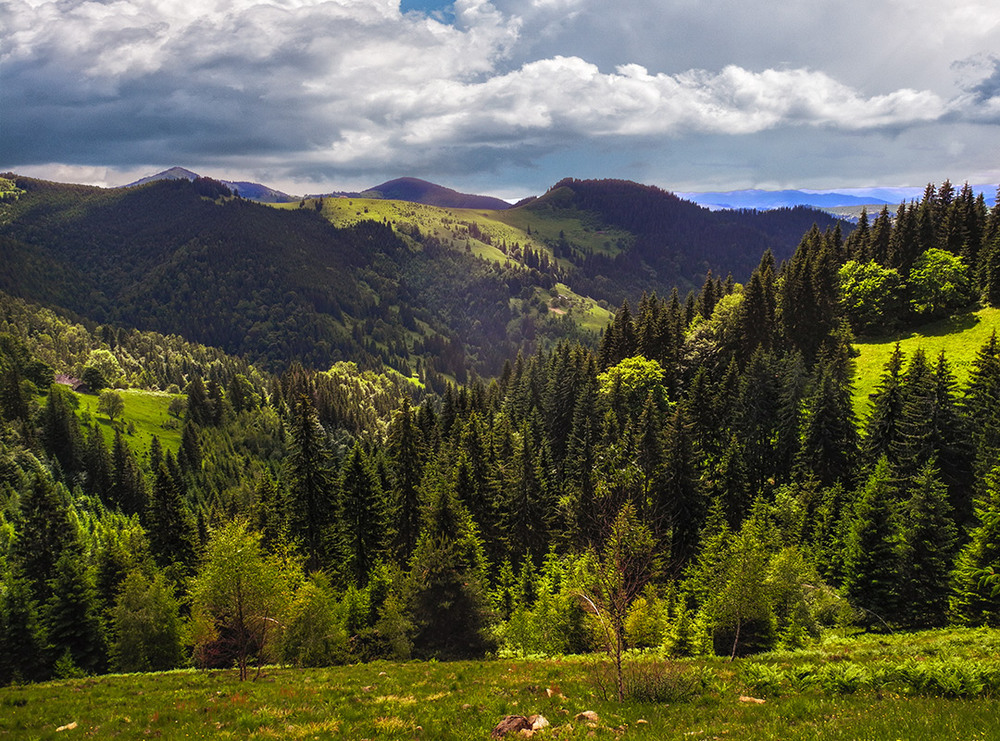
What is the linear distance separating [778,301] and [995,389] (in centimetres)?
4541

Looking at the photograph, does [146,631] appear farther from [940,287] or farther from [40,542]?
[940,287]

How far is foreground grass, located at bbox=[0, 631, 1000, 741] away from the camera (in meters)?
13.6

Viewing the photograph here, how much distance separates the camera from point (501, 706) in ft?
58.3

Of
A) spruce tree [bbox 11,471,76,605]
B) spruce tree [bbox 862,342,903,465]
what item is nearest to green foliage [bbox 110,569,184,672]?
spruce tree [bbox 11,471,76,605]

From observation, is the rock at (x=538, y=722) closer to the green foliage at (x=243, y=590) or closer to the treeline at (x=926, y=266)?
the green foliage at (x=243, y=590)

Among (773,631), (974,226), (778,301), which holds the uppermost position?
(974,226)

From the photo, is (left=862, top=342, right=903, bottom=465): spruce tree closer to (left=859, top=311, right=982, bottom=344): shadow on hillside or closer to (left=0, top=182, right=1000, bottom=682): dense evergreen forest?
(left=0, top=182, right=1000, bottom=682): dense evergreen forest

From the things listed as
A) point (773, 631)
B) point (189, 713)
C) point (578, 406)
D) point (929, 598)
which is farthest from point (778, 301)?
point (189, 713)

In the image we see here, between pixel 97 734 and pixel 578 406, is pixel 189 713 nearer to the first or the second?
pixel 97 734

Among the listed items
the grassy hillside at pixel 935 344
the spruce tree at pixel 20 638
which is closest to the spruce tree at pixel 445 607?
the spruce tree at pixel 20 638

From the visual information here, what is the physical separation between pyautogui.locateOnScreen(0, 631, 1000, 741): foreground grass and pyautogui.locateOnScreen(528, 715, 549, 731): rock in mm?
439

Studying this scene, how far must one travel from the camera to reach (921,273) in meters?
87.2

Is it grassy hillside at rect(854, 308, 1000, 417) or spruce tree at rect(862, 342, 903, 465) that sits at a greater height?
grassy hillside at rect(854, 308, 1000, 417)

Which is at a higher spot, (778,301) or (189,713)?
(778,301)
